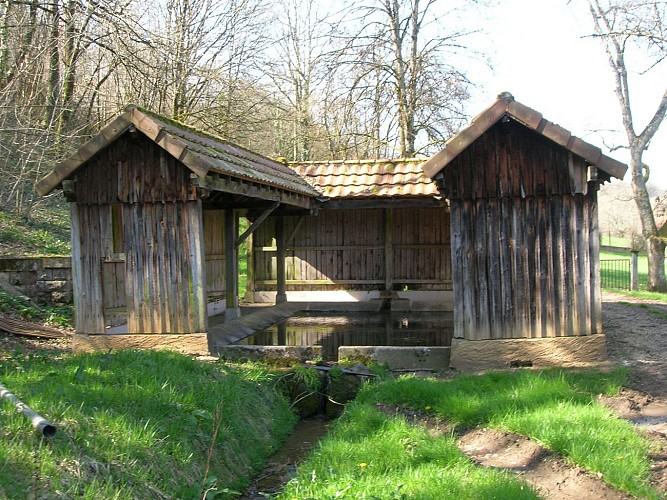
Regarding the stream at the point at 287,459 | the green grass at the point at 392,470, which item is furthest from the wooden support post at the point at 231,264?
the green grass at the point at 392,470

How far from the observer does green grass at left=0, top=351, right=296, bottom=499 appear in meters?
4.41

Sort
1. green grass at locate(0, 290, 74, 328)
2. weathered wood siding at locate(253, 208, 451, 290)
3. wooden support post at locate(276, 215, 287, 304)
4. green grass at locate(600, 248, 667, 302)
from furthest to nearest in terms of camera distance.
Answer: green grass at locate(600, 248, 667, 302)
weathered wood siding at locate(253, 208, 451, 290)
wooden support post at locate(276, 215, 287, 304)
green grass at locate(0, 290, 74, 328)

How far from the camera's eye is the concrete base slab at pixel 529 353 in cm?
886

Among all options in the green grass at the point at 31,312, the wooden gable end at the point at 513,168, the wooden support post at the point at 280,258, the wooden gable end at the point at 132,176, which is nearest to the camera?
the wooden gable end at the point at 513,168

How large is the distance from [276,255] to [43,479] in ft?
36.7

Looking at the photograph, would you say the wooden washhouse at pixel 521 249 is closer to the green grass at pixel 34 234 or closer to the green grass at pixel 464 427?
the green grass at pixel 464 427

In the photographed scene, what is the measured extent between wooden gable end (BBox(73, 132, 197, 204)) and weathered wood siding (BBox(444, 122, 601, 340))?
152 inches

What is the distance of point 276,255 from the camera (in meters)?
15.3

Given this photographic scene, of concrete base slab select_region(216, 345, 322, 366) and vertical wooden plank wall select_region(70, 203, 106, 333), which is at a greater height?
vertical wooden plank wall select_region(70, 203, 106, 333)

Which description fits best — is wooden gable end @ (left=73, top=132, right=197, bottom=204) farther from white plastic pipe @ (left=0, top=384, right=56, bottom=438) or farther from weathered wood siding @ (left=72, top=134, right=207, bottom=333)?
white plastic pipe @ (left=0, top=384, right=56, bottom=438)

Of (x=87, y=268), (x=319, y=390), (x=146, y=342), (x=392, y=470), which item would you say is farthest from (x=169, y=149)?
(x=392, y=470)

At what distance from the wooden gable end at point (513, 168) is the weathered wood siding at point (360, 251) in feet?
19.3

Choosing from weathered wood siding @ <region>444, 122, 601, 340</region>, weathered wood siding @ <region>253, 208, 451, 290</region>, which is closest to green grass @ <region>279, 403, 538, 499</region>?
weathered wood siding @ <region>444, 122, 601, 340</region>

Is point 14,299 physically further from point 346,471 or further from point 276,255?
point 346,471
